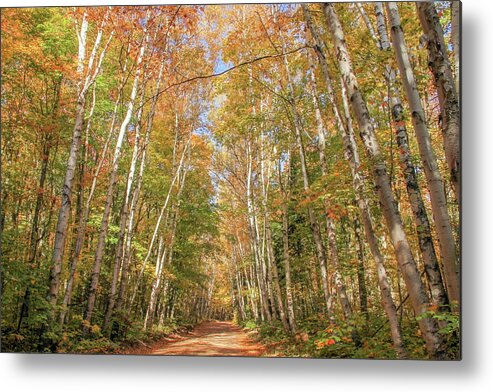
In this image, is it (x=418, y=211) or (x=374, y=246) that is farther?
(x=418, y=211)

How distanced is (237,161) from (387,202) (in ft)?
21.4

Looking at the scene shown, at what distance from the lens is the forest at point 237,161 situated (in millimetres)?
3070

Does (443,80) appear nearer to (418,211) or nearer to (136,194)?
(418,211)

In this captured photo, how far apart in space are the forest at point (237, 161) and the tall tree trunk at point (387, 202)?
0.01m

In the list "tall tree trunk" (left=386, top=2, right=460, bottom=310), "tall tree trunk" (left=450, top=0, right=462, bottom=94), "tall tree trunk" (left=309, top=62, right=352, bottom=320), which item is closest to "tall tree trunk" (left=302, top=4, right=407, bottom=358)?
"tall tree trunk" (left=386, top=2, right=460, bottom=310)

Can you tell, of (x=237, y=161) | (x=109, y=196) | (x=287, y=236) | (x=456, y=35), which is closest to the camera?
(x=456, y=35)

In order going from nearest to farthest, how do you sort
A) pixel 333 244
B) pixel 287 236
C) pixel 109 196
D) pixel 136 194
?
pixel 333 244
pixel 109 196
pixel 136 194
pixel 287 236

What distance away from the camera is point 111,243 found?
6707 mm

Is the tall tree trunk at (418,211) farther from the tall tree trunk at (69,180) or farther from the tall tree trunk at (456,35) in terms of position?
the tall tree trunk at (69,180)

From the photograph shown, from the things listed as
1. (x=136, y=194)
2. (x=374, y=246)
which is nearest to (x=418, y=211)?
(x=374, y=246)

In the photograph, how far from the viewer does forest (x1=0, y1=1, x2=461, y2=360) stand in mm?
3070

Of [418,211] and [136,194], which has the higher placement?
[136,194]

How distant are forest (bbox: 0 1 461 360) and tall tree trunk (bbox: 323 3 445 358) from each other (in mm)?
14

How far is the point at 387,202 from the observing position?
270 centimetres
